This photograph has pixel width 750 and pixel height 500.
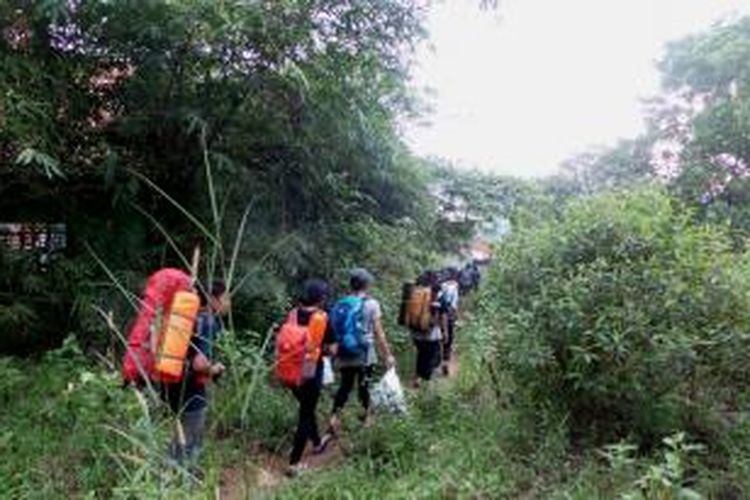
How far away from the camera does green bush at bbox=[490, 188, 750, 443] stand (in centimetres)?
524

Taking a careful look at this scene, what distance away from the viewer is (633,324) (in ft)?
17.1

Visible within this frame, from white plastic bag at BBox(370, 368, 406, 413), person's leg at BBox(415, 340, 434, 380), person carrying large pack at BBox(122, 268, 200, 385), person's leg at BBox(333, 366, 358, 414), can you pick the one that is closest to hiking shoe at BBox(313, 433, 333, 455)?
person's leg at BBox(333, 366, 358, 414)

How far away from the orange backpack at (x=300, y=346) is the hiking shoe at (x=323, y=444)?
0.84 meters

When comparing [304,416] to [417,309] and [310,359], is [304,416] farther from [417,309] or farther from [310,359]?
[417,309]

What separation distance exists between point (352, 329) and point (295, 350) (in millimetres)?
1091

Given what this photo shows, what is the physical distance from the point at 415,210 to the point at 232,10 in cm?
545

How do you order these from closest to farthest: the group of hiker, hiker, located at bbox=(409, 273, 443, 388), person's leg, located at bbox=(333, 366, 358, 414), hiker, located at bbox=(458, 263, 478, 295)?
the group of hiker → person's leg, located at bbox=(333, 366, 358, 414) → hiker, located at bbox=(409, 273, 443, 388) → hiker, located at bbox=(458, 263, 478, 295)

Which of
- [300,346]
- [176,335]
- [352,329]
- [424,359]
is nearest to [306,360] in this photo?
[300,346]

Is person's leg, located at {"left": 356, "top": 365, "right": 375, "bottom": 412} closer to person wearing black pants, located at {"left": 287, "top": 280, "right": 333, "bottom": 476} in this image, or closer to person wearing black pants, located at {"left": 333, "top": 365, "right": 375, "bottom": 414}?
person wearing black pants, located at {"left": 333, "top": 365, "right": 375, "bottom": 414}

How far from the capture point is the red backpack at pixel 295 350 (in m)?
5.46

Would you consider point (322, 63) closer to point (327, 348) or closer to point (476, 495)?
point (327, 348)

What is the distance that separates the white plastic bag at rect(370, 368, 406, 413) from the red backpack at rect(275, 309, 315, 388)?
3.97 feet

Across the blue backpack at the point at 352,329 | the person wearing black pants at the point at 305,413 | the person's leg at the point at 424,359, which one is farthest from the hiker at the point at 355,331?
the person's leg at the point at 424,359

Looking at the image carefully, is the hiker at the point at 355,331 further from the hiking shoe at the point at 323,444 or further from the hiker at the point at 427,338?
the hiker at the point at 427,338
